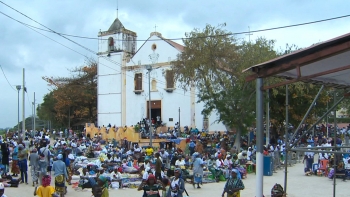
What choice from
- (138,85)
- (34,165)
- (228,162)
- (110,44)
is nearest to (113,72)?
(110,44)

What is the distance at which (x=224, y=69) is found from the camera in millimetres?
30938

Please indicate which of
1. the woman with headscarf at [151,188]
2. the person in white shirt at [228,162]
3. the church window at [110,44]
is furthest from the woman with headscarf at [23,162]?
the church window at [110,44]

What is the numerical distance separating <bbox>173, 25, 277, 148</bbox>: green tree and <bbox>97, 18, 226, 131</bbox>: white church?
42.3 ft

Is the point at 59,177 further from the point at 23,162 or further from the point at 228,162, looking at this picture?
the point at 228,162

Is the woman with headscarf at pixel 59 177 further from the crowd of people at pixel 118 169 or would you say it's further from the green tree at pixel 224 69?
the green tree at pixel 224 69

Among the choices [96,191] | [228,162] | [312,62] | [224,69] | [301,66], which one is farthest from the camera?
[224,69]

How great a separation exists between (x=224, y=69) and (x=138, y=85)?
1972cm

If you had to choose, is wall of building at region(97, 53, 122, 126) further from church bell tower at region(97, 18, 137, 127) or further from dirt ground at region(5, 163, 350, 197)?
dirt ground at region(5, 163, 350, 197)

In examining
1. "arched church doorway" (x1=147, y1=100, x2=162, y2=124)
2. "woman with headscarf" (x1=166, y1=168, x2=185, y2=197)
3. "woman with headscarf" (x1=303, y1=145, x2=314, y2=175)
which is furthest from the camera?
"arched church doorway" (x1=147, y1=100, x2=162, y2=124)

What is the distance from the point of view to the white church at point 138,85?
45500mm

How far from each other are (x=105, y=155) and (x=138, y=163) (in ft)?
7.63

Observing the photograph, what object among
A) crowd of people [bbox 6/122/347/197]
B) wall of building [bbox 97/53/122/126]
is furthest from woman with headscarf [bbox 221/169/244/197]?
wall of building [bbox 97/53/122/126]

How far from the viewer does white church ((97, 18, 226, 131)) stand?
4550 centimetres

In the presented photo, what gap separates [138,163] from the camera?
76.7ft
